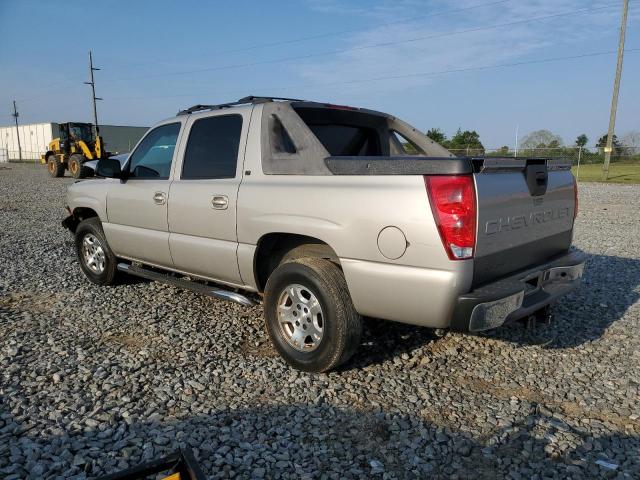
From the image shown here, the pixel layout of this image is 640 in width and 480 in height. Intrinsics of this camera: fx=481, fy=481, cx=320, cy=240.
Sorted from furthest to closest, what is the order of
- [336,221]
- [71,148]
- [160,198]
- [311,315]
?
1. [71,148]
2. [160,198]
3. [311,315]
4. [336,221]

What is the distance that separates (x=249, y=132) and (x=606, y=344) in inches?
136

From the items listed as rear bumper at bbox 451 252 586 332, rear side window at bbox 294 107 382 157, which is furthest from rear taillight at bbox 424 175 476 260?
rear side window at bbox 294 107 382 157


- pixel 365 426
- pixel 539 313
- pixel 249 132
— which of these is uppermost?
pixel 249 132

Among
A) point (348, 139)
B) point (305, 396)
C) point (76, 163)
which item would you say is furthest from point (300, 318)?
point (76, 163)

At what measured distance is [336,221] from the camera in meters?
3.15

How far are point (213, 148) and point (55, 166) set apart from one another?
26845mm

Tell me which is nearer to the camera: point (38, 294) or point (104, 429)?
point (104, 429)

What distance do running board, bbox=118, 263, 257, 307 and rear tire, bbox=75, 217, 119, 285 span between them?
0.24m

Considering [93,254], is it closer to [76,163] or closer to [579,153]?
[76,163]

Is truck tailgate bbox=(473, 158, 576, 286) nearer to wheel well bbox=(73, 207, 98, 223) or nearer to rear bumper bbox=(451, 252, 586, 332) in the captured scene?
rear bumper bbox=(451, 252, 586, 332)

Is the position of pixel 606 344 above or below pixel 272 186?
below

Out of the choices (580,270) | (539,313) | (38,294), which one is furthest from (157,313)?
(580,270)

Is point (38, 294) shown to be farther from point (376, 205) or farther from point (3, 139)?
point (3, 139)

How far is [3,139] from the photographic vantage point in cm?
6875
